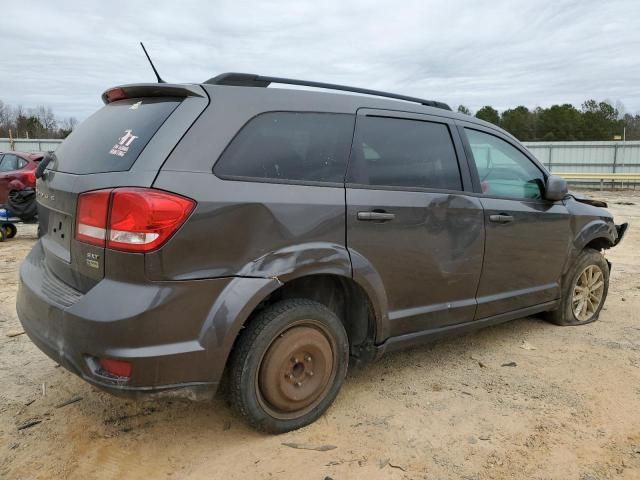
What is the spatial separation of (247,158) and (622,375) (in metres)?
2.97

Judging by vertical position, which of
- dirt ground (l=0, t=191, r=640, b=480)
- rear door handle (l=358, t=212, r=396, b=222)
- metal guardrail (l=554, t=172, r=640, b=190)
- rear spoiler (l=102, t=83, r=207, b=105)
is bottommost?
dirt ground (l=0, t=191, r=640, b=480)

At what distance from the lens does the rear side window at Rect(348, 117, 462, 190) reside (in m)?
3.03

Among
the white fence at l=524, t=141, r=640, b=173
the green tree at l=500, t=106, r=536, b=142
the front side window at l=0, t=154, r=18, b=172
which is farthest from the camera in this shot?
the green tree at l=500, t=106, r=536, b=142

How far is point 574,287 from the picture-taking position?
4.53m

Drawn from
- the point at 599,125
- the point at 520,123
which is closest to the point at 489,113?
the point at 520,123

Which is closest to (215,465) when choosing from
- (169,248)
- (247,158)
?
(169,248)

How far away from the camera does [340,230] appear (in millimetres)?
2801

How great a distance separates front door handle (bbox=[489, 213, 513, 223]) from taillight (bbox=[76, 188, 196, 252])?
217 cm

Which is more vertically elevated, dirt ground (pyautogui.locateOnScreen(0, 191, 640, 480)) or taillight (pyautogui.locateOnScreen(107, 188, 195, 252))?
taillight (pyautogui.locateOnScreen(107, 188, 195, 252))

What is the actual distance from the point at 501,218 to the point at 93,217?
2626 millimetres

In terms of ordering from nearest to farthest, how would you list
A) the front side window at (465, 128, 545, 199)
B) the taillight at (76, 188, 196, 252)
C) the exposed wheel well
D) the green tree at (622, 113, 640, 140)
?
1. the taillight at (76, 188, 196, 252)
2. the exposed wheel well
3. the front side window at (465, 128, 545, 199)
4. the green tree at (622, 113, 640, 140)

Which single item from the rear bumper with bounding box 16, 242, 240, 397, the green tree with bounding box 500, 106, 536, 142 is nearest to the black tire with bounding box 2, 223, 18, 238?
the rear bumper with bounding box 16, 242, 240, 397

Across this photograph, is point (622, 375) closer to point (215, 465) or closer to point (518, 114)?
point (215, 465)

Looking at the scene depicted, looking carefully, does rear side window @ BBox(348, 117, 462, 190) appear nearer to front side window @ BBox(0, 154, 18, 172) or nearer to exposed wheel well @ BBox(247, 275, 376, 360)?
exposed wheel well @ BBox(247, 275, 376, 360)
